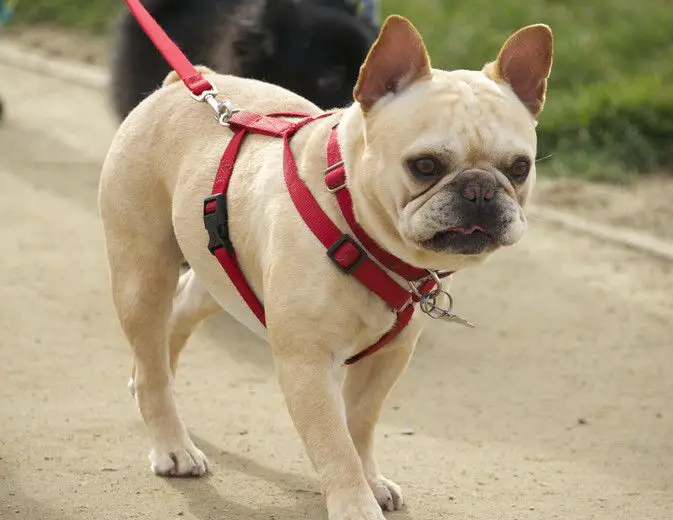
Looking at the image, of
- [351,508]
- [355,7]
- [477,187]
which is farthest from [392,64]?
[355,7]

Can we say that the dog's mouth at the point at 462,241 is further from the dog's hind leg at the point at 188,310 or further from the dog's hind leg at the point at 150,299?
the dog's hind leg at the point at 188,310

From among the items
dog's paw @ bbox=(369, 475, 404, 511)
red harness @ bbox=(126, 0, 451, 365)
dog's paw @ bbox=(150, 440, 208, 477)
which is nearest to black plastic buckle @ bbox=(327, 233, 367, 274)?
red harness @ bbox=(126, 0, 451, 365)

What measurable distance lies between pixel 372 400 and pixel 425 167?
0.82 meters

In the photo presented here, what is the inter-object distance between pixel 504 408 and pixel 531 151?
5.50ft

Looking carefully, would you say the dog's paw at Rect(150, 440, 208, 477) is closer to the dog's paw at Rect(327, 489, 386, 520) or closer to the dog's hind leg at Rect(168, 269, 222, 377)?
the dog's hind leg at Rect(168, 269, 222, 377)

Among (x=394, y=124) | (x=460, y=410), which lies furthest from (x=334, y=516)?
(x=460, y=410)

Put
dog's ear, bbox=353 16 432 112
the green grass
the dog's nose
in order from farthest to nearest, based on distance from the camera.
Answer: the green grass, dog's ear, bbox=353 16 432 112, the dog's nose

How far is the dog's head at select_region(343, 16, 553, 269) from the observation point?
3.03m

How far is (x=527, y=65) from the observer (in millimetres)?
3250

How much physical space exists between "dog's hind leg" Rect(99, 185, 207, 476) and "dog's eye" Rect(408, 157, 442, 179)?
3.14ft

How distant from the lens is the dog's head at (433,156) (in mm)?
3031

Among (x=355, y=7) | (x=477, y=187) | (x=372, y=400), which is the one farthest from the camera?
(x=355, y=7)

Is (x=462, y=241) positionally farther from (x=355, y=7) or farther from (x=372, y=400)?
(x=355, y=7)

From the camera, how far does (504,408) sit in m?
4.60
